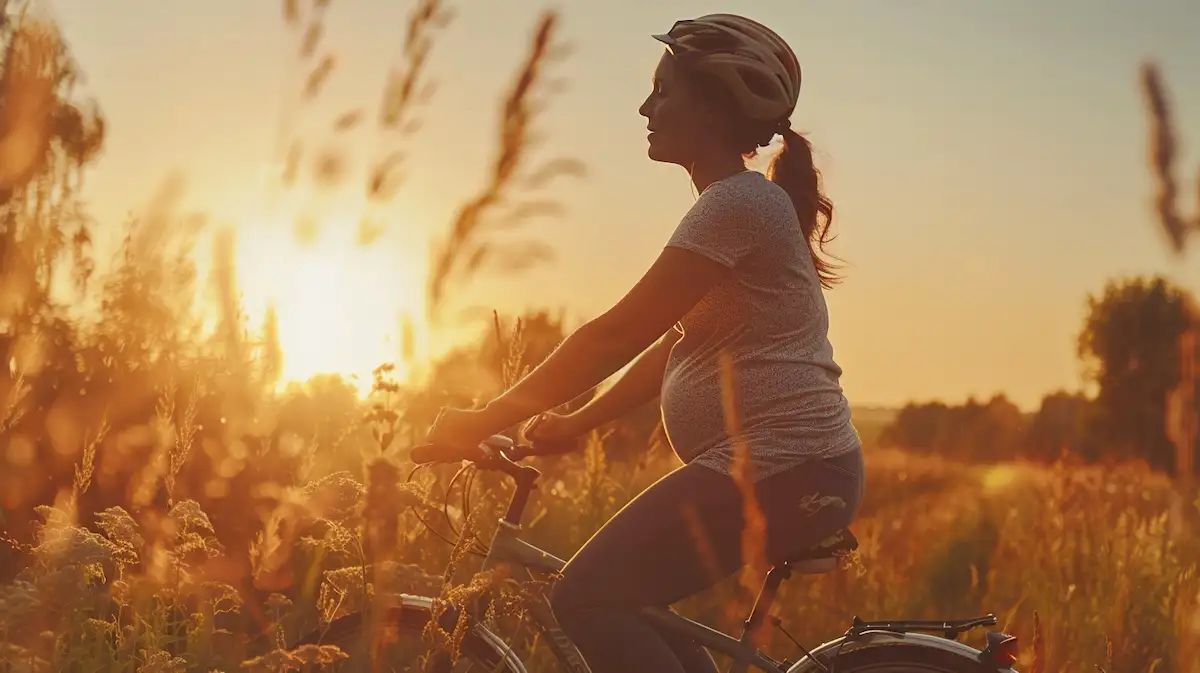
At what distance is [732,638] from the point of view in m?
3.02

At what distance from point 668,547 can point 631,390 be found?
0.91 meters

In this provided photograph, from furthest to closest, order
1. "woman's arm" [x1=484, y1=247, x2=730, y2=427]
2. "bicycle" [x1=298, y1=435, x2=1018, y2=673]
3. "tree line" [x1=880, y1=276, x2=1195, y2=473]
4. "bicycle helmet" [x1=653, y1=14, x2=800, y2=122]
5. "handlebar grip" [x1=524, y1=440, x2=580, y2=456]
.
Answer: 1. "tree line" [x1=880, y1=276, x2=1195, y2=473]
2. "handlebar grip" [x1=524, y1=440, x2=580, y2=456]
3. "bicycle helmet" [x1=653, y1=14, x2=800, y2=122]
4. "bicycle" [x1=298, y1=435, x2=1018, y2=673]
5. "woman's arm" [x1=484, y1=247, x2=730, y2=427]

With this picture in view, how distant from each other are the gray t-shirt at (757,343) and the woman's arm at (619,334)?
0.06 meters

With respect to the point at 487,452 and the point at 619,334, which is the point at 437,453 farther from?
the point at 619,334

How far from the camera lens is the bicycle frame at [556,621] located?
2.98 meters

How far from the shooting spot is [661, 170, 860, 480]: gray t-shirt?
9.12 feet

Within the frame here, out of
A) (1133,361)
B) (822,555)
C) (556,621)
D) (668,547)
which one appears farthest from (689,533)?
(1133,361)

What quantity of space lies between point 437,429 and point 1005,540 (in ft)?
16.4

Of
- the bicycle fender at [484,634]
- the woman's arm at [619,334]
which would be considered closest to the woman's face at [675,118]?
the woman's arm at [619,334]

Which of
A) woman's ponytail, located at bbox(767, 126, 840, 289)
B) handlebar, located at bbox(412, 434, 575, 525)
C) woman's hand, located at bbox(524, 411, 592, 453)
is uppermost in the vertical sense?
woman's ponytail, located at bbox(767, 126, 840, 289)

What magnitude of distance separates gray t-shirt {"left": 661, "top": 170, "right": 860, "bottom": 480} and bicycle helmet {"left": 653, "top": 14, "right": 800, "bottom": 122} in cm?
23

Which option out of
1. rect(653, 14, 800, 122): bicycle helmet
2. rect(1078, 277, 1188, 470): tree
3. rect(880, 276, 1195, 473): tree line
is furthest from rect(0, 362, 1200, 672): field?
rect(1078, 277, 1188, 470): tree

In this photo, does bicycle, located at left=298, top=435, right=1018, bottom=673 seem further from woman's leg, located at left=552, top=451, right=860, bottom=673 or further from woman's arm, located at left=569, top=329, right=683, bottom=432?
woman's arm, located at left=569, top=329, right=683, bottom=432

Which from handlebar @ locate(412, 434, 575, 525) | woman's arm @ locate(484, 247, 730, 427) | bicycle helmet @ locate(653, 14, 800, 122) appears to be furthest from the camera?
handlebar @ locate(412, 434, 575, 525)
